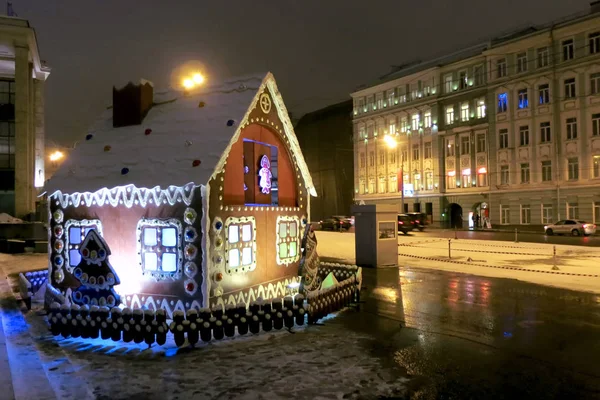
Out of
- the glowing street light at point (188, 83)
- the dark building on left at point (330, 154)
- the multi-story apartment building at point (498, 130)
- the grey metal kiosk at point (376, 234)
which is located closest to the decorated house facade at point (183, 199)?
the glowing street light at point (188, 83)

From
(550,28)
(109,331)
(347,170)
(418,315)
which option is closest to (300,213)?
(418,315)

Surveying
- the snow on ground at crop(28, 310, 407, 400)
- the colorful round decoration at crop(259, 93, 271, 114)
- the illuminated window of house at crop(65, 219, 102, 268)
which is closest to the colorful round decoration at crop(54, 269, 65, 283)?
the illuminated window of house at crop(65, 219, 102, 268)

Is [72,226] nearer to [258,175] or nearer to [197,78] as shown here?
[258,175]

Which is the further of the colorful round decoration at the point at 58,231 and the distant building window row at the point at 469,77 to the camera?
the distant building window row at the point at 469,77

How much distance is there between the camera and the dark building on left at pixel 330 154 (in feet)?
240

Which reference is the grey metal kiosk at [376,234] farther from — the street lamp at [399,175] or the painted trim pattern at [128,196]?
the street lamp at [399,175]

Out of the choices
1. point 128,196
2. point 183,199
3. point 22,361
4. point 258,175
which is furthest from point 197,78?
point 22,361

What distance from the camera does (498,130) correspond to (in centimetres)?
5153

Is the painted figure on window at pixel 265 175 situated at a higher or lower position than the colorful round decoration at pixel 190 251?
higher

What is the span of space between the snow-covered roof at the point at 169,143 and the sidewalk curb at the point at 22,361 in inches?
137

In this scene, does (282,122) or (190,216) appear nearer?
(190,216)

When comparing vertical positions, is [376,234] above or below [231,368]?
above

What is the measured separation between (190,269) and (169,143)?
357 cm

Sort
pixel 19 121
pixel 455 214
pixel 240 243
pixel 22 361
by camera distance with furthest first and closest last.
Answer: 1. pixel 455 214
2. pixel 19 121
3. pixel 240 243
4. pixel 22 361
